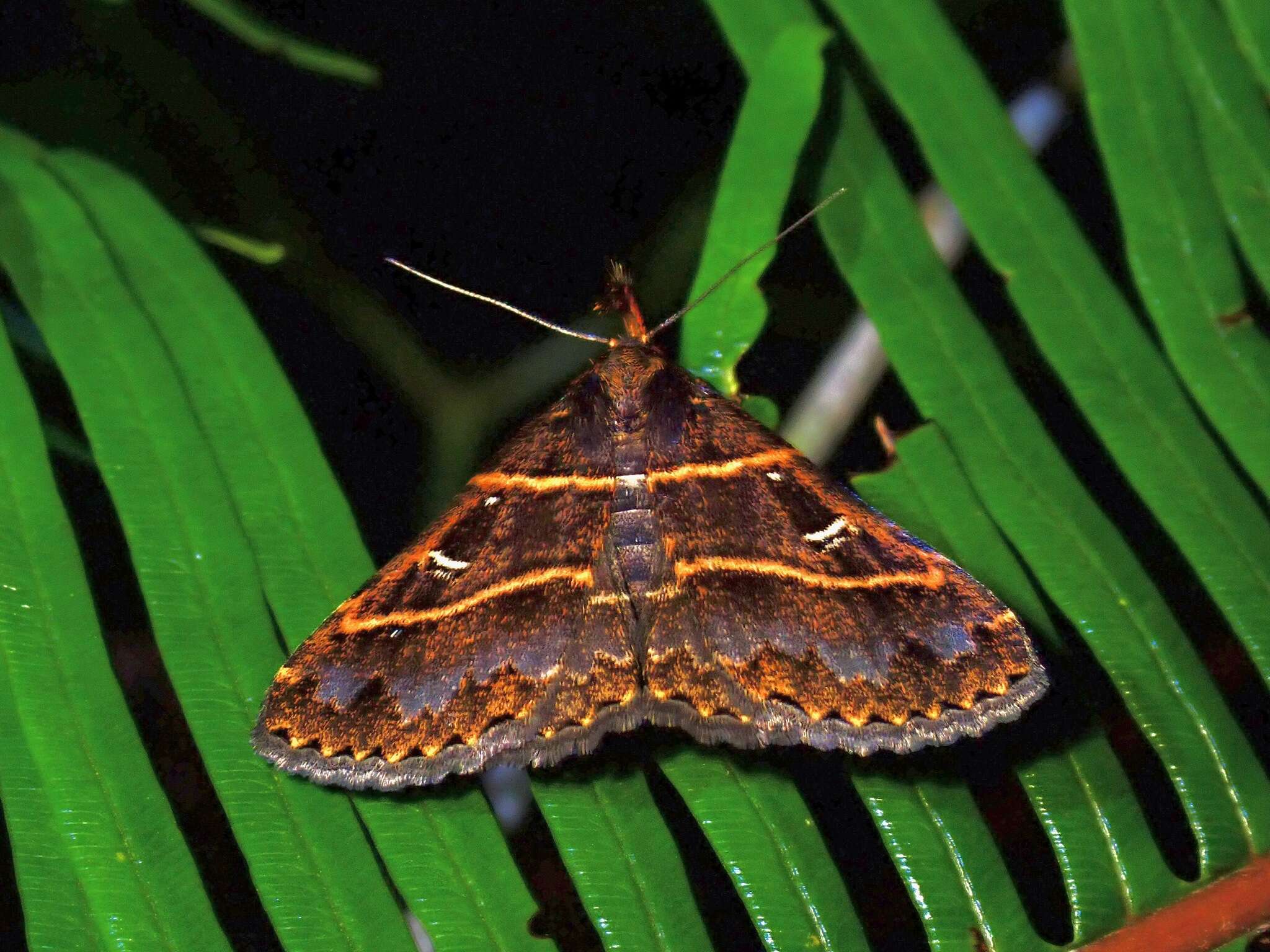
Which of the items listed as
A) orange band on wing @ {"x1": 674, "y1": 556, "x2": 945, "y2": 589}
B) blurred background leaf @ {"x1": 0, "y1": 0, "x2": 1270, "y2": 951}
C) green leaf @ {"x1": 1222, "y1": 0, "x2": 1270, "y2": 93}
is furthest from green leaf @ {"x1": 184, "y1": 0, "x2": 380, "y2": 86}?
green leaf @ {"x1": 1222, "y1": 0, "x2": 1270, "y2": 93}

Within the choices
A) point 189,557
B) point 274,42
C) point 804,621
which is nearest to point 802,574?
point 804,621

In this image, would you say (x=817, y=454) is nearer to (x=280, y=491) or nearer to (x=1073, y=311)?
(x=1073, y=311)

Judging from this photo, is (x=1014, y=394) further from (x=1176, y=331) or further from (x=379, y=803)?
(x=379, y=803)

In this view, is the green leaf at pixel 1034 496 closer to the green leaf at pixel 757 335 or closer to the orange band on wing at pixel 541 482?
the green leaf at pixel 757 335

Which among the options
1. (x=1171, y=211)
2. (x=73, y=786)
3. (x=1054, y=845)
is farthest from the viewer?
(x=1171, y=211)

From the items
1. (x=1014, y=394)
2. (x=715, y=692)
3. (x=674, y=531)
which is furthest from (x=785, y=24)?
(x=715, y=692)

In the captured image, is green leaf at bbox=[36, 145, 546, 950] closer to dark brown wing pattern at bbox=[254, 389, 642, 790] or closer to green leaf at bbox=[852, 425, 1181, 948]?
dark brown wing pattern at bbox=[254, 389, 642, 790]

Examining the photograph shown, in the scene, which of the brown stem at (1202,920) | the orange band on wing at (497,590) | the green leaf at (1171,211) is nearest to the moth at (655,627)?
the orange band on wing at (497,590)
